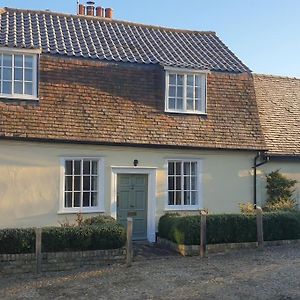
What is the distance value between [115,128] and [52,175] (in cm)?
253

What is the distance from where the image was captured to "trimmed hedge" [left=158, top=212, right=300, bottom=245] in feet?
46.5

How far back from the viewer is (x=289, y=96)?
22.8 meters

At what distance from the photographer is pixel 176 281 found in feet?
37.1

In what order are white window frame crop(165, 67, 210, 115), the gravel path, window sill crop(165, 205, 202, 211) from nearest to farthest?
the gravel path < window sill crop(165, 205, 202, 211) < white window frame crop(165, 67, 210, 115)

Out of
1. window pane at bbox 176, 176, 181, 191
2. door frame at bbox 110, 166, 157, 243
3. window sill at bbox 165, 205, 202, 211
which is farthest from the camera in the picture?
window pane at bbox 176, 176, 181, 191

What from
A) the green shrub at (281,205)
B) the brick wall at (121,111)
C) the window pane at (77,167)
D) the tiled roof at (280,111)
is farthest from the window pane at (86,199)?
the tiled roof at (280,111)

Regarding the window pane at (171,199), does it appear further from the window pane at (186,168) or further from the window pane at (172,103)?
the window pane at (172,103)

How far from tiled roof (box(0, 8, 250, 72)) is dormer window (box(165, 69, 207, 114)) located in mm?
381

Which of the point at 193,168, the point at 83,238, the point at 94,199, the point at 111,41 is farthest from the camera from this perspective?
the point at 111,41

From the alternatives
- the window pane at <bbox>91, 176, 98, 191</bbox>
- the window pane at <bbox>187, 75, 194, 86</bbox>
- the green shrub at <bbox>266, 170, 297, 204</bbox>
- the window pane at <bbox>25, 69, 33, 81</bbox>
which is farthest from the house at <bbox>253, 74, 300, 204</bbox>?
the window pane at <bbox>25, 69, 33, 81</bbox>

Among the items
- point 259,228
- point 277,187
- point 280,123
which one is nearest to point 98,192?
point 259,228

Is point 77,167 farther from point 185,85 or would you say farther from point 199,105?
point 199,105

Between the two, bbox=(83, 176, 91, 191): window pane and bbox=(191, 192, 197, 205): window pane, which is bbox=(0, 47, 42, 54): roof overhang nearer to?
bbox=(83, 176, 91, 191): window pane

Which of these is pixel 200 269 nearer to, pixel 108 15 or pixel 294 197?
pixel 294 197
